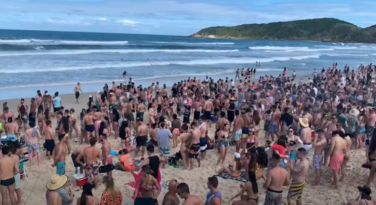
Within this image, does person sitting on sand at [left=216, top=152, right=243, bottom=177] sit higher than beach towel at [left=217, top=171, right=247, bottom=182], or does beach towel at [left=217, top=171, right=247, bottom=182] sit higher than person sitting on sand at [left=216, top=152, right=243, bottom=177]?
person sitting on sand at [left=216, top=152, right=243, bottom=177]

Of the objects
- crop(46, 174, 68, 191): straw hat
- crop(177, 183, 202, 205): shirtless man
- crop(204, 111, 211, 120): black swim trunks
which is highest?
crop(46, 174, 68, 191): straw hat

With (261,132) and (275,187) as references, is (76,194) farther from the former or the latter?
(261,132)

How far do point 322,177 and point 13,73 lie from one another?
2273cm

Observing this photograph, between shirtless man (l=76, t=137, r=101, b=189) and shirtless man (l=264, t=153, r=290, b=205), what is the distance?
3592 millimetres

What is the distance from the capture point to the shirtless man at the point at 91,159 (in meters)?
7.86

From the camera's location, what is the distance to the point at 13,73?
25641mm

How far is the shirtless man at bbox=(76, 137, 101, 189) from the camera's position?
25.8 feet

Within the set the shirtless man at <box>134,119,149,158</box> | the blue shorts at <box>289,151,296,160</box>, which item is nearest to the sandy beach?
the blue shorts at <box>289,151,296,160</box>

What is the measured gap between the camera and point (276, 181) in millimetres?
6402

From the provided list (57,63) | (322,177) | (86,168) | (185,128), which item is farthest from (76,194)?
(57,63)

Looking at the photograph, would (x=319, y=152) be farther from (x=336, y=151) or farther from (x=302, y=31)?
(x=302, y=31)

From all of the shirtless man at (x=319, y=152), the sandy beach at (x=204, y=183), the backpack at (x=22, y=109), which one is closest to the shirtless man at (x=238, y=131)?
the sandy beach at (x=204, y=183)

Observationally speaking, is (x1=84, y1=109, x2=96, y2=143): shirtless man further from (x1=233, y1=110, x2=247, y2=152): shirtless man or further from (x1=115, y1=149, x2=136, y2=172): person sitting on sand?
(x1=233, y1=110, x2=247, y2=152): shirtless man

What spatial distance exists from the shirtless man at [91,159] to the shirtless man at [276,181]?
141 inches
